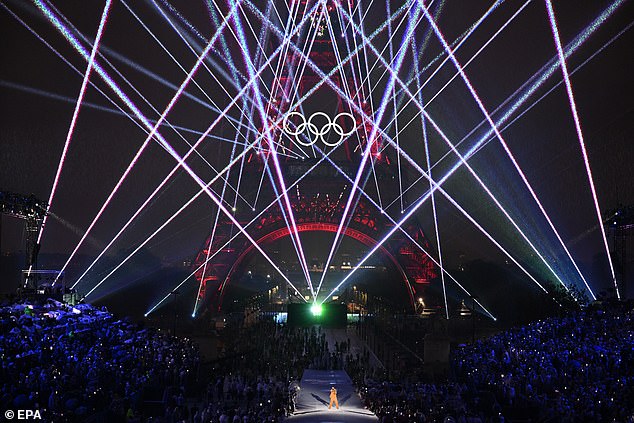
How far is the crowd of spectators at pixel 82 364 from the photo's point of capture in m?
16.1

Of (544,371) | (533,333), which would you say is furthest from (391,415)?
(533,333)

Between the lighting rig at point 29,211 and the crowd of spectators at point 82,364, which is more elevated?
the lighting rig at point 29,211

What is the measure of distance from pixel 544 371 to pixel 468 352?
555 centimetres

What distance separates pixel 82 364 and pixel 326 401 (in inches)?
273

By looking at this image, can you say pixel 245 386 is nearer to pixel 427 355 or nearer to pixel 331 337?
pixel 427 355

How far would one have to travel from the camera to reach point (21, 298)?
27.6m

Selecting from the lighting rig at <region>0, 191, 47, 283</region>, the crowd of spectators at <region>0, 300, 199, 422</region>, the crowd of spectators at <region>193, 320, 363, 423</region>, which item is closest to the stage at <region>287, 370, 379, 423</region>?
the crowd of spectators at <region>193, 320, 363, 423</region>

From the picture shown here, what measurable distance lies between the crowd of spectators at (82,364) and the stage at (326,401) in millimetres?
3580

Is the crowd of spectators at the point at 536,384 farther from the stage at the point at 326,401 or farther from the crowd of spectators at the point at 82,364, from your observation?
the crowd of spectators at the point at 82,364

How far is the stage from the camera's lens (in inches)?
749

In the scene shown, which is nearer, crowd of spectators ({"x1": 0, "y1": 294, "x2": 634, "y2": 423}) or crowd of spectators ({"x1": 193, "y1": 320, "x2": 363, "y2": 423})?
crowd of spectators ({"x1": 0, "y1": 294, "x2": 634, "y2": 423})

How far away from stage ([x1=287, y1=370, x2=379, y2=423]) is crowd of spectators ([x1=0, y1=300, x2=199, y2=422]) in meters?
3.58

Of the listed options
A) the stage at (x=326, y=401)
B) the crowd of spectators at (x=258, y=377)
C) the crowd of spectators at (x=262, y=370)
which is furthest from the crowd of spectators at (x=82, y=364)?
the stage at (x=326, y=401)

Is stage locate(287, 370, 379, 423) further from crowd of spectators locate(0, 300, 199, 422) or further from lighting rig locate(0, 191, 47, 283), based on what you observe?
lighting rig locate(0, 191, 47, 283)
